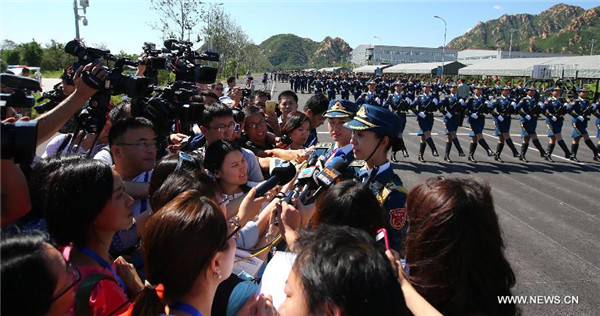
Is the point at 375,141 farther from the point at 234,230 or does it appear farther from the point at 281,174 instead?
the point at 234,230

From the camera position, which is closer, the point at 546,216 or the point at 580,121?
the point at 546,216

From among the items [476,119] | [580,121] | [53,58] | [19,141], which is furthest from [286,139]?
[53,58]

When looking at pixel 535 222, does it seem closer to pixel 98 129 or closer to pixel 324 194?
pixel 324 194


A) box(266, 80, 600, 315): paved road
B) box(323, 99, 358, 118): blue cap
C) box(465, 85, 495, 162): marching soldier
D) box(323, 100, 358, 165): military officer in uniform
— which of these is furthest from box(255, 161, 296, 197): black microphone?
box(465, 85, 495, 162): marching soldier

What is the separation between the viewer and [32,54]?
30.4 m

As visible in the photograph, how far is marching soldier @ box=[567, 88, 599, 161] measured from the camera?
39.1 ft

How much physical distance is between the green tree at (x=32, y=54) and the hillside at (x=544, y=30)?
475 ft

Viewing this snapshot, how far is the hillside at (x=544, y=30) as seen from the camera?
465ft

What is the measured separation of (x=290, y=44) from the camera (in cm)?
Result: 19450

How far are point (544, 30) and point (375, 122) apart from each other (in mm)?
211317

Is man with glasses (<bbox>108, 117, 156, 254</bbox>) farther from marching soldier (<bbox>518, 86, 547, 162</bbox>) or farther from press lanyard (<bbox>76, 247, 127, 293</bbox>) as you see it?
marching soldier (<bbox>518, 86, 547, 162</bbox>)

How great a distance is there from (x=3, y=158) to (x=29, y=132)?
133mm

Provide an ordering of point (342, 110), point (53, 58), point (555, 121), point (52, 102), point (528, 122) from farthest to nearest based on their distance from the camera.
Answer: point (53, 58) < point (555, 121) < point (528, 122) < point (52, 102) < point (342, 110)

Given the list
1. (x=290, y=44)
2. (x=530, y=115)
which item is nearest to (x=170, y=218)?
(x=530, y=115)
